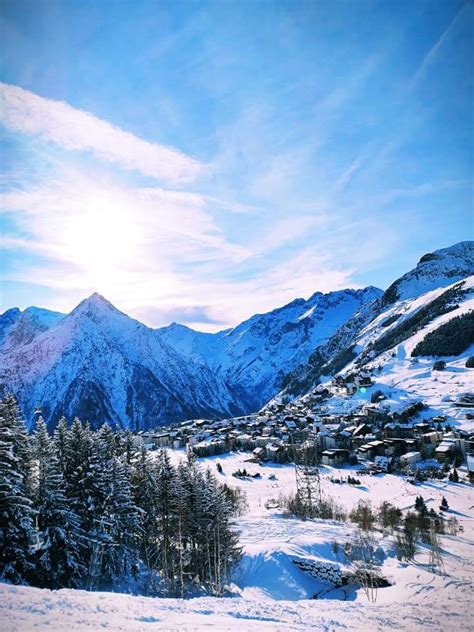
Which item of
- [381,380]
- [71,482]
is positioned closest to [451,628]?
[71,482]

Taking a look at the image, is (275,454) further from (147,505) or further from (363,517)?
(147,505)

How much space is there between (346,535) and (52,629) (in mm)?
35125

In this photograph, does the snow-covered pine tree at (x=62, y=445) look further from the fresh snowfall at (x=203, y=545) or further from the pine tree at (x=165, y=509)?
the pine tree at (x=165, y=509)

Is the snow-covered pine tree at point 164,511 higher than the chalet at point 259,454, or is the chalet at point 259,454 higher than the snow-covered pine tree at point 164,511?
the snow-covered pine tree at point 164,511

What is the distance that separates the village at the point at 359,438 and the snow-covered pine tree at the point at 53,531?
38.7 meters

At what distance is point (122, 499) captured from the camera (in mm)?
30234

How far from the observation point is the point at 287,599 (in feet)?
95.8

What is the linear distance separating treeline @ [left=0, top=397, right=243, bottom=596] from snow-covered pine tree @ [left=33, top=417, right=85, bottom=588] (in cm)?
6

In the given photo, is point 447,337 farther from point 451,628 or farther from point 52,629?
point 52,629

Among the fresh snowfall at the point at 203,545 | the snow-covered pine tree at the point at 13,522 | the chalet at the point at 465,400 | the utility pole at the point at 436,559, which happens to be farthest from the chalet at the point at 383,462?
the snow-covered pine tree at the point at 13,522

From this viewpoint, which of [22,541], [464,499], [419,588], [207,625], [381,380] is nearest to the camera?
[207,625]

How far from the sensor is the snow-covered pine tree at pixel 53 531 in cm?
2403

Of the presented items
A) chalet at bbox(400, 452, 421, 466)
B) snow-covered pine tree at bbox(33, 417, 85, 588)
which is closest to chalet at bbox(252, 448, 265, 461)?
chalet at bbox(400, 452, 421, 466)

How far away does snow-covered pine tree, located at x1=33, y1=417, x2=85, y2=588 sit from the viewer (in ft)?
78.9
